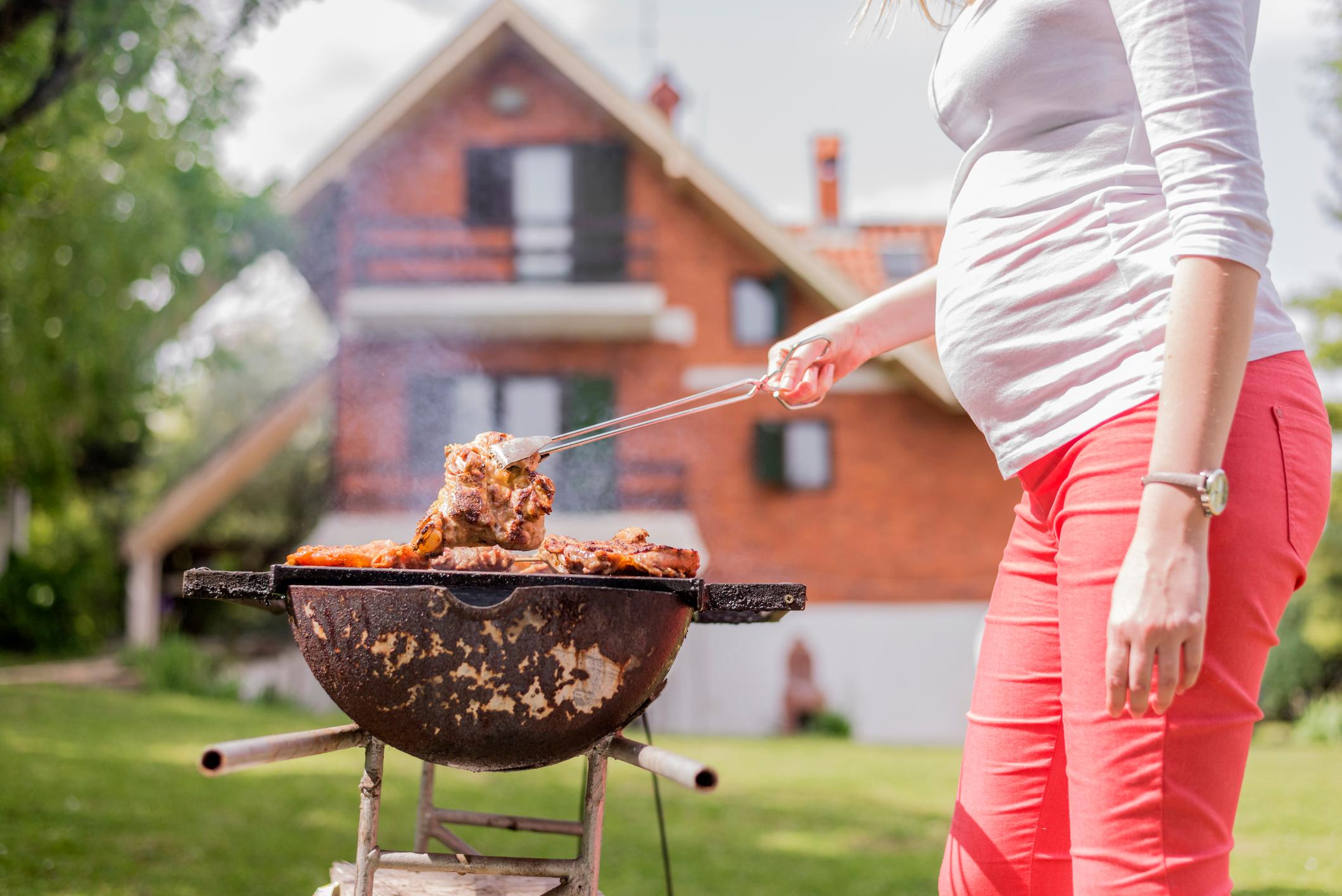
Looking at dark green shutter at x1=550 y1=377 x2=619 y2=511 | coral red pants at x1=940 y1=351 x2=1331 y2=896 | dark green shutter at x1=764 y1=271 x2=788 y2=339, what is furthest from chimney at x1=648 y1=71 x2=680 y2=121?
coral red pants at x1=940 y1=351 x2=1331 y2=896

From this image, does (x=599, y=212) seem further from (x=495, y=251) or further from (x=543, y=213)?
(x=495, y=251)

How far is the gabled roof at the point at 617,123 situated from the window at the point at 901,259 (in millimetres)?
2304

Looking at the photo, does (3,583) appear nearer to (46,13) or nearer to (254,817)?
(254,817)

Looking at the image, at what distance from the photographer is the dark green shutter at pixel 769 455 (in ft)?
51.1

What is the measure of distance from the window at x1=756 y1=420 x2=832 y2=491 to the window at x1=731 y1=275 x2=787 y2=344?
1.28 m

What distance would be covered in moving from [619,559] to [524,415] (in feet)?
43.6

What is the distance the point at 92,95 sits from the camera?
735 cm

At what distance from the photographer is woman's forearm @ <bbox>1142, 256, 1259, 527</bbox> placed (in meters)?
1.23

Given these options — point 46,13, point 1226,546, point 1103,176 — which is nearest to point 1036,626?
point 1226,546

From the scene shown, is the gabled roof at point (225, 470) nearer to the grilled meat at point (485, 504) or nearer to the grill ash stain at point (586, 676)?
the grilled meat at point (485, 504)

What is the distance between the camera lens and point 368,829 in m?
1.95

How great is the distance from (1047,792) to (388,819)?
16.8ft

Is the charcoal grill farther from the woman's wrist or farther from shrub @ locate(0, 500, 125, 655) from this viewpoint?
shrub @ locate(0, 500, 125, 655)

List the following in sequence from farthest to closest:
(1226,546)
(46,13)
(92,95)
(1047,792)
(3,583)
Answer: (3,583) < (92,95) < (46,13) < (1047,792) < (1226,546)
